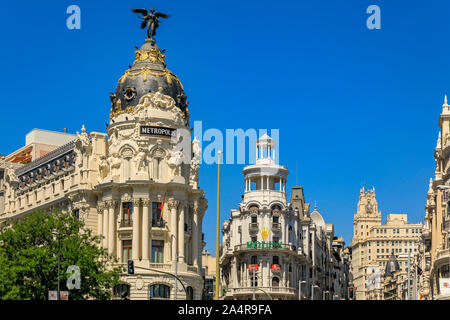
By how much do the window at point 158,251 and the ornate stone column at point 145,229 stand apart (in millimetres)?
1085

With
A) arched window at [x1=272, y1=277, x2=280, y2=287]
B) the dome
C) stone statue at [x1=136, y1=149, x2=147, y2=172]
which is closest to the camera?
stone statue at [x1=136, y1=149, x2=147, y2=172]

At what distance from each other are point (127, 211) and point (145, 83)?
1477 centimetres

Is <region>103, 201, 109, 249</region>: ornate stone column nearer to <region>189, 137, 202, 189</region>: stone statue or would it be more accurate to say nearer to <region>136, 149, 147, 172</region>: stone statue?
<region>136, 149, 147, 172</region>: stone statue

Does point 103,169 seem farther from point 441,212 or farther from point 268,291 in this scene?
point 441,212

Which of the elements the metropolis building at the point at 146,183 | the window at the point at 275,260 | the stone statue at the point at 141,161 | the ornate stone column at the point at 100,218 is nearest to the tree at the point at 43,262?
the metropolis building at the point at 146,183

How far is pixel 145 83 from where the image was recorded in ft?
328

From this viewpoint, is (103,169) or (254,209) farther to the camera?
(254,209)

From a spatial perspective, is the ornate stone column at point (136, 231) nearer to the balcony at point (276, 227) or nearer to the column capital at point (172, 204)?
the column capital at point (172, 204)

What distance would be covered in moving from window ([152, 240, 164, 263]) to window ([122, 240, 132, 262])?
268 centimetres

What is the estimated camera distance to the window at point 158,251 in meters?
96.1

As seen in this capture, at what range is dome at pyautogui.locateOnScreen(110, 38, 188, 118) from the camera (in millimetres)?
100062

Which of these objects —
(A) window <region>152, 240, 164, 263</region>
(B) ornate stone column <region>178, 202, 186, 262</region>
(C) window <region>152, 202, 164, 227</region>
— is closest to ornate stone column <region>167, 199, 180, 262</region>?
(B) ornate stone column <region>178, 202, 186, 262</region>

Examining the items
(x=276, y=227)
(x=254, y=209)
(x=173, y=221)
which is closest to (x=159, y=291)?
(x=173, y=221)
